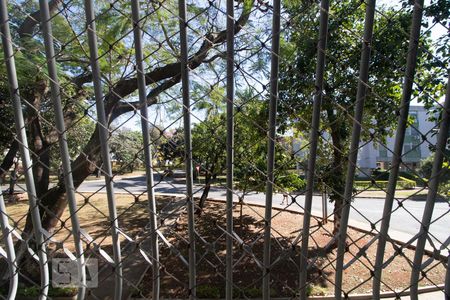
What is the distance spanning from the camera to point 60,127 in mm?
1000

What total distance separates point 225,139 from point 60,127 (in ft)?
4.19

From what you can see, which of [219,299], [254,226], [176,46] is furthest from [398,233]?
[176,46]

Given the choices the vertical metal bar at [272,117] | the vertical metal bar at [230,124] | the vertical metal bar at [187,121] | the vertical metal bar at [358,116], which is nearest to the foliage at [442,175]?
the vertical metal bar at [358,116]

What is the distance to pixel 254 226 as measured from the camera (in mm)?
7363

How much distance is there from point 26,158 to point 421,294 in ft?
15.5

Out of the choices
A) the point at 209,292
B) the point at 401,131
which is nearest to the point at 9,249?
the point at 401,131

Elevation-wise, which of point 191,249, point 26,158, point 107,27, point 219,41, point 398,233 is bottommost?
point 398,233

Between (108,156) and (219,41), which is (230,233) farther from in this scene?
(219,41)

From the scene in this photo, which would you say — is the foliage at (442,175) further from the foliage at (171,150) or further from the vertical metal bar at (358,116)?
the foliage at (171,150)

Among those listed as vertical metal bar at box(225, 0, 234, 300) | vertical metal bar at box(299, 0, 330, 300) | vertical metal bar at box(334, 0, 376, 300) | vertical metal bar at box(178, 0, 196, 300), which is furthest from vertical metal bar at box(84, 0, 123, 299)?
vertical metal bar at box(334, 0, 376, 300)

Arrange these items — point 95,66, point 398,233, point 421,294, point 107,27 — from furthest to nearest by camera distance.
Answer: point 398,233 → point 421,294 → point 107,27 → point 95,66

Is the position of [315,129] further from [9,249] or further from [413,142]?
[413,142]

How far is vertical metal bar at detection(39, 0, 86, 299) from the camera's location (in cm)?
95

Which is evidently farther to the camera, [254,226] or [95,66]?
[254,226]
